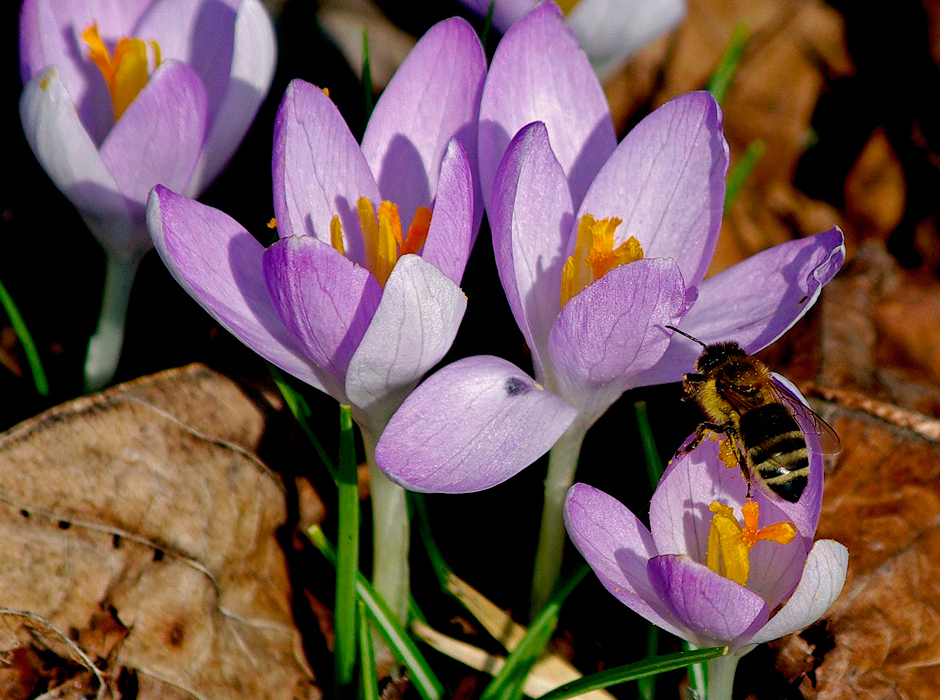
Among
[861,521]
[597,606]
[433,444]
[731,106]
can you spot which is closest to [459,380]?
[433,444]

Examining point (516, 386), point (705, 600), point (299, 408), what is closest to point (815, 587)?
point (705, 600)

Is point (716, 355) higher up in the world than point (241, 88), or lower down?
lower down

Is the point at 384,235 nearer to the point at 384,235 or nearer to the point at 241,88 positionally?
the point at 384,235

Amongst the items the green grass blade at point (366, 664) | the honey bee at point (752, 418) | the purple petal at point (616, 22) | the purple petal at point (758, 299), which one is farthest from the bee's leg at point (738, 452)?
the purple petal at point (616, 22)

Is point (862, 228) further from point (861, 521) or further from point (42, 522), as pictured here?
point (42, 522)

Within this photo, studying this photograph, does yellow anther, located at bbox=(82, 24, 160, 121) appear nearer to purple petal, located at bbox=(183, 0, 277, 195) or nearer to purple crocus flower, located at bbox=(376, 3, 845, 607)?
purple petal, located at bbox=(183, 0, 277, 195)

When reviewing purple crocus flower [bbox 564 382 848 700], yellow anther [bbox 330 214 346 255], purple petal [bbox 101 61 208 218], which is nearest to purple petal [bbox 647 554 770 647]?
purple crocus flower [bbox 564 382 848 700]
